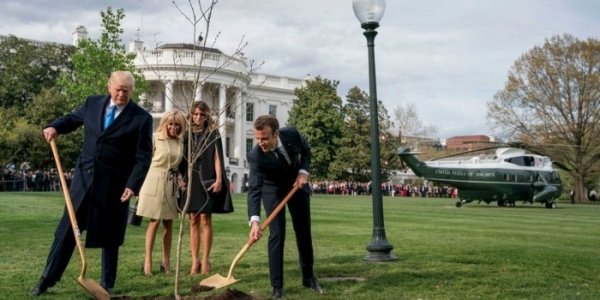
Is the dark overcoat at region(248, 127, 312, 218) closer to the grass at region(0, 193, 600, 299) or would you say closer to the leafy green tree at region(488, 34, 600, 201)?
the grass at region(0, 193, 600, 299)

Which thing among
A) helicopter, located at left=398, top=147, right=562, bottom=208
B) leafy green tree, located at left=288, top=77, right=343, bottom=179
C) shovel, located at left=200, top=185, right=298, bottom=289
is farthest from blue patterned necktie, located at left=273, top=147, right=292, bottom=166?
leafy green tree, located at left=288, top=77, right=343, bottom=179

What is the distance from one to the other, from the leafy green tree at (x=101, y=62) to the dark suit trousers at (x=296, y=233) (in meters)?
30.5

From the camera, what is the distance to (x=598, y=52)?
52.4 meters

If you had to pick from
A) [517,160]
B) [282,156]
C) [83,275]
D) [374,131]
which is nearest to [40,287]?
[83,275]

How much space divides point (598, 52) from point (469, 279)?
5119cm

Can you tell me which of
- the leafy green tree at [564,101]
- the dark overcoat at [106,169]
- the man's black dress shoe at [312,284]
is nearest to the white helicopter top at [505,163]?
the leafy green tree at [564,101]

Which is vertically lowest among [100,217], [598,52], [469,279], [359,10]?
[469,279]

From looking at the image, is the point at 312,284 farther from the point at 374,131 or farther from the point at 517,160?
the point at 517,160

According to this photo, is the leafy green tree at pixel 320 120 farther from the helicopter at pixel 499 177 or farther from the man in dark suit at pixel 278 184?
the man in dark suit at pixel 278 184

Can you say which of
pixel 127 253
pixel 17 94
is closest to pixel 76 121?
pixel 127 253

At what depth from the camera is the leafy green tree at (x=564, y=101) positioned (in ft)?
172

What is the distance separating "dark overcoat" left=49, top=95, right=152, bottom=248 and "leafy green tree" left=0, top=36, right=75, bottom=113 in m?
56.8

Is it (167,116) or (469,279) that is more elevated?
(167,116)

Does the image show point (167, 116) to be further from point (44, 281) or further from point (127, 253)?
point (127, 253)
